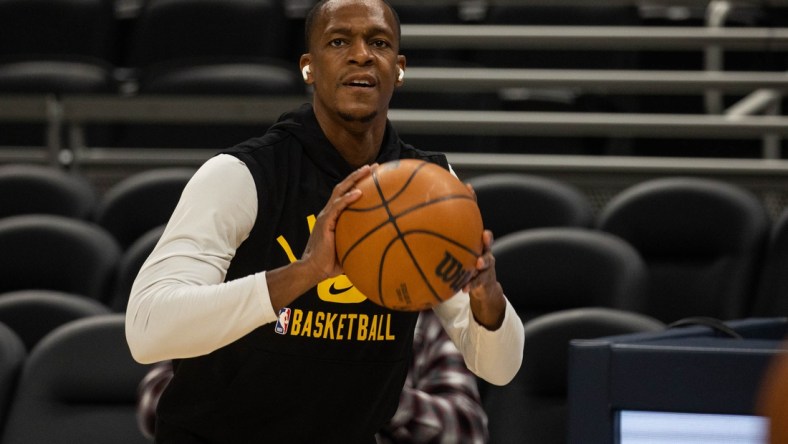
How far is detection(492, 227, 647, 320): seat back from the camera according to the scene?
4422 mm

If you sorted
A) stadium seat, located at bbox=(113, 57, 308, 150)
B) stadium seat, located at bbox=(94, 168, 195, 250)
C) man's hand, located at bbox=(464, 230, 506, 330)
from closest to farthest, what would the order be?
man's hand, located at bbox=(464, 230, 506, 330), stadium seat, located at bbox=(94, 168, 195, 250), stadium seat, located at bbox=(113, 57, 308, 150)

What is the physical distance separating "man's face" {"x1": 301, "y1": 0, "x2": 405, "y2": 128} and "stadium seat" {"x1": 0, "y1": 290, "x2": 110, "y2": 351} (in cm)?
213

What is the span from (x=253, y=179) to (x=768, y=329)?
1256mm

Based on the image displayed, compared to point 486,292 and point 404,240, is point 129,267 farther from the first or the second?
point 404,240

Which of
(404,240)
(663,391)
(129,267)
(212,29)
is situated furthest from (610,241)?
(212,29)

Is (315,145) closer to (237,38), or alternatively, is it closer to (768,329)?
(768,329)

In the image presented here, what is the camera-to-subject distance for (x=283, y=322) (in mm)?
2619

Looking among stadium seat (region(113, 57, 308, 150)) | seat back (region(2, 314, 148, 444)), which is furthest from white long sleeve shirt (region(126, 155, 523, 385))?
stadium seat (region(113, 57, 308, 150))

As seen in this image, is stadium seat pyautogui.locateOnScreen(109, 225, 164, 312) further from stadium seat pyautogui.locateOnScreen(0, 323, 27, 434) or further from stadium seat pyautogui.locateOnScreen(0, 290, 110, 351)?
stadium seat pyautogui.locateOnScreen(0, 323, 27, 434)

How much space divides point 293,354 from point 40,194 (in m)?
3.32

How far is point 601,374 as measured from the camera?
2.28 metres

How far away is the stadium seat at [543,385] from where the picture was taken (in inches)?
154

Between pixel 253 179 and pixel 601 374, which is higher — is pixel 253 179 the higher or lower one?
the higher one

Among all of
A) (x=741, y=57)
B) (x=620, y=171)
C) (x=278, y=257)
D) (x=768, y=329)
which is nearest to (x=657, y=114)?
(x=741, y=57)
